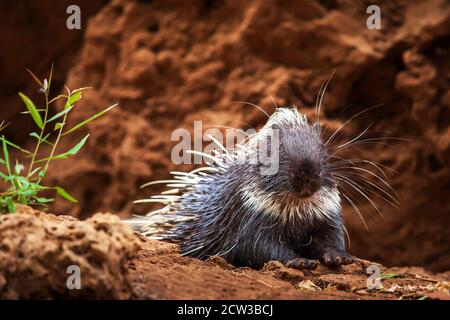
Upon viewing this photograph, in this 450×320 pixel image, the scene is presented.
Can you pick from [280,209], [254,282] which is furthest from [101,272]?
[280,209]

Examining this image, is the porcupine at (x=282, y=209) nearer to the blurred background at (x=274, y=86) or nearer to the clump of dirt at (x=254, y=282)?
the clump of dirt at (x=254, y=282)

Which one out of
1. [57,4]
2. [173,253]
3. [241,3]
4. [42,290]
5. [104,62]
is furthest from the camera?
[57,4]

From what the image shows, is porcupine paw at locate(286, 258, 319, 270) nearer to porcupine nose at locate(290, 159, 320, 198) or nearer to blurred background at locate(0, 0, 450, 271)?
porcupine nose at locate(290, 159, 320, 198)

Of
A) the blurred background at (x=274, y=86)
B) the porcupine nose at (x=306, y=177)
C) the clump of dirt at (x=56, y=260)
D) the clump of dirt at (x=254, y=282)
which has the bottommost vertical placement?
the clump of dirt at (x=254, y=282)

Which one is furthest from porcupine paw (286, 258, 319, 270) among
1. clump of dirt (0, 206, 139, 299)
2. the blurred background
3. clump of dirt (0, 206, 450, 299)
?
the blurred background

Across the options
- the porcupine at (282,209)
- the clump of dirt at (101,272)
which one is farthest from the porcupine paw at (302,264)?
the clump of dirt at (101,272)

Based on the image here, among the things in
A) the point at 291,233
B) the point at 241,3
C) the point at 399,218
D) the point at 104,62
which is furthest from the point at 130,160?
the point at 291,233

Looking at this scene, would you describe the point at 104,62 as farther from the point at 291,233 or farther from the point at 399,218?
the point at 291,233
